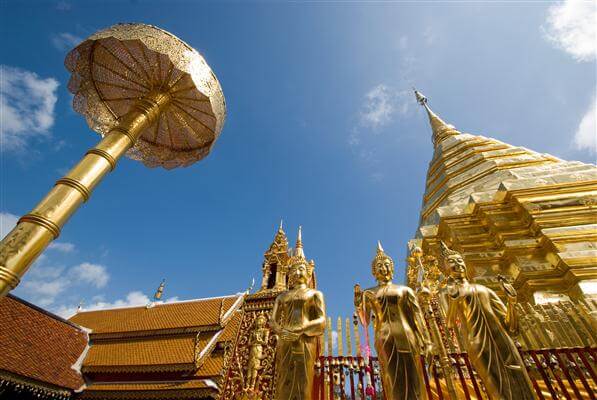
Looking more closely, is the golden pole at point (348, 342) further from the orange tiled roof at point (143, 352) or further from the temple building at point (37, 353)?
the temple building at point (37, 353)

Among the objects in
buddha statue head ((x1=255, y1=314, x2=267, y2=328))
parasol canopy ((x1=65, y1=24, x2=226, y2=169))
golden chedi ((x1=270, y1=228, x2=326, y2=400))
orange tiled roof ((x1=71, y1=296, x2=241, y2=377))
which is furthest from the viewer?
orange tiled roof ((x1=71, y1=296, x2=241, y2=377))

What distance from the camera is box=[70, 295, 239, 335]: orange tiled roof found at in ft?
49.8

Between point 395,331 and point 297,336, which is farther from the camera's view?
point 297,336

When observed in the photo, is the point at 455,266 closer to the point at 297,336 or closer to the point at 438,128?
the point at 297,336

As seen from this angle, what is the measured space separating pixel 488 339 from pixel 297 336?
2259 mm

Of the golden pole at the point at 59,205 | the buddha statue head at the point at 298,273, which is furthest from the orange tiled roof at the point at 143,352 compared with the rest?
the golden pole at the point at 59,205

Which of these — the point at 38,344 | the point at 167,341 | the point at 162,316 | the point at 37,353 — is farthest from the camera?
the point at 162,316

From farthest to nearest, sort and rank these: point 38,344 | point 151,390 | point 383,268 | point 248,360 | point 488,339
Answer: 1. point 38,344
2. point 151,390
3. point 248,360
4. point 383,268
5. point 488,339

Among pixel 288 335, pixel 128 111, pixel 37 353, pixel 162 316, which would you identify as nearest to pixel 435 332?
pixel 288 335

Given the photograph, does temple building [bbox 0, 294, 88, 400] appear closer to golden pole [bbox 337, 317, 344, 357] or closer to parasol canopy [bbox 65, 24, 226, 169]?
parasol canopy [bbox 65, 24, 226, 169]

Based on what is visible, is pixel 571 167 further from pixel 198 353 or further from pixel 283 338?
pixel 198 353

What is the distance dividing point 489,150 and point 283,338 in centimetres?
1148

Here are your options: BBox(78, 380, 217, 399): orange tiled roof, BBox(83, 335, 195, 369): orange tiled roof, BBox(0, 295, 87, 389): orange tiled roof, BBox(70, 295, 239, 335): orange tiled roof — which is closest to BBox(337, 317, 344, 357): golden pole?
BBox(78, 380, 217, 399): orange tiled roof

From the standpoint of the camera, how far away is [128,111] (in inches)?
212
